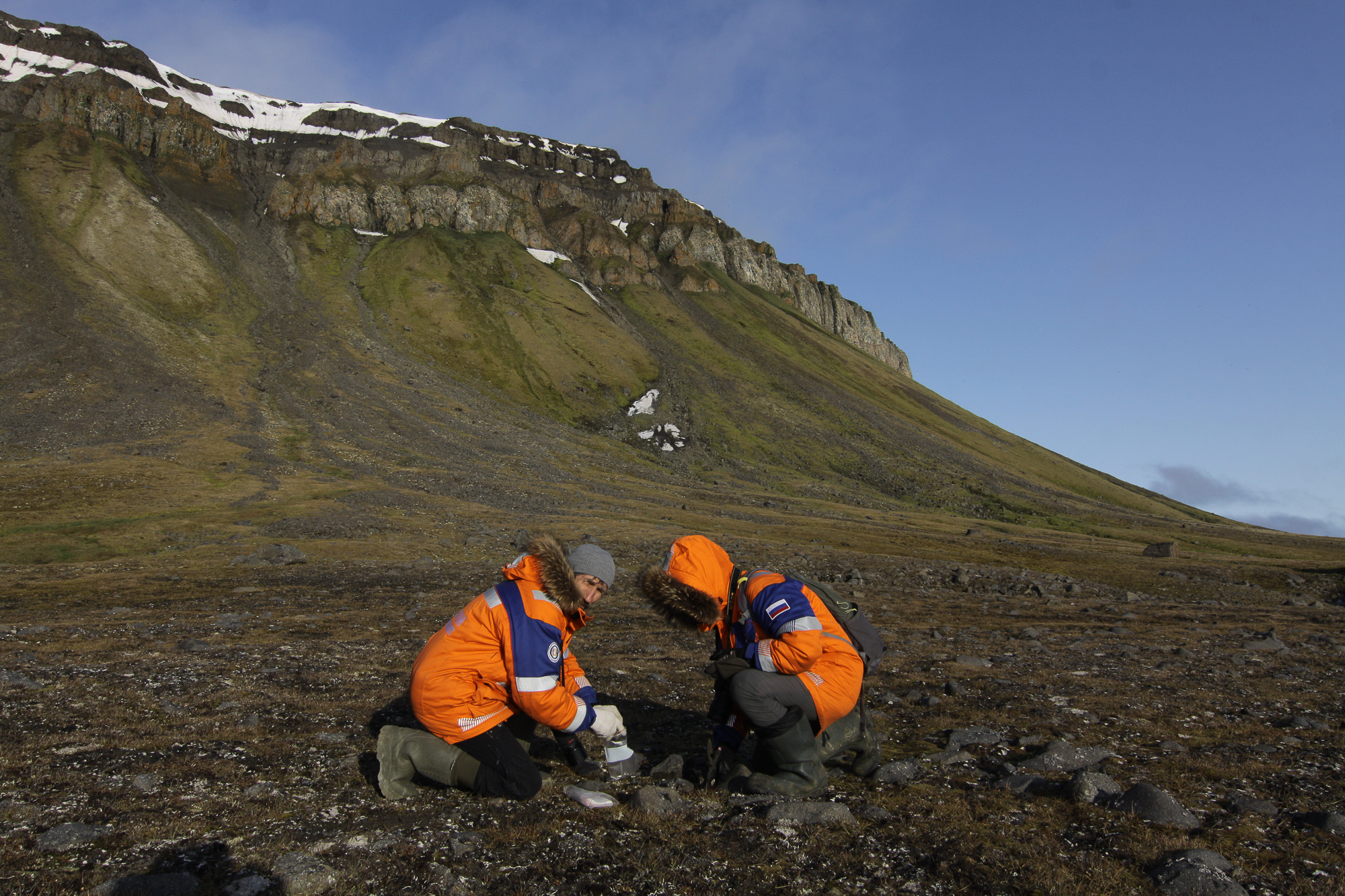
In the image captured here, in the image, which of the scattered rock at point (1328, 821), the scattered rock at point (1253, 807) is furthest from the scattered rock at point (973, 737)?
the scattered rock at point (1328, 821)

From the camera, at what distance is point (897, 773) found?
8164 mm

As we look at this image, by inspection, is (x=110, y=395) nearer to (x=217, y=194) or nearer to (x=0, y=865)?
(x=0, y=865)

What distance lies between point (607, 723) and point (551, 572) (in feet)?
6.47

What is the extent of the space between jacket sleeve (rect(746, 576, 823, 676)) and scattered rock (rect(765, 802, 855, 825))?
128 cm

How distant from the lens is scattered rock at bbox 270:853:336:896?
Answer: 534 cm

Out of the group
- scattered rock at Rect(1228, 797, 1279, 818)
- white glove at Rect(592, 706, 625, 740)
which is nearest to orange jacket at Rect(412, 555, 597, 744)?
white glove at Rect(592, 706, 625, 740)

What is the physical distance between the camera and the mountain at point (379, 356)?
5475 centimetres

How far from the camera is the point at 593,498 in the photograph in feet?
187

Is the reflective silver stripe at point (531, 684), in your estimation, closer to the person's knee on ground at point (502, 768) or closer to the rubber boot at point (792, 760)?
the person's knee on ground at point (502, 768)

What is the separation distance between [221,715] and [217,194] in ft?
572

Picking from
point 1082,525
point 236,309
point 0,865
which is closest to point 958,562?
point 0,865

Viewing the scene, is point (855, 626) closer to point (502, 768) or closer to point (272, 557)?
point (502, 768)

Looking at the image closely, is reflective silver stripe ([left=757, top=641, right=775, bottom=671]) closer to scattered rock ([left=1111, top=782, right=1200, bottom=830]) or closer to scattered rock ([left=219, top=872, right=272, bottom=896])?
scattered rock ([left=1111, top=782, right=1200, bottom=830])

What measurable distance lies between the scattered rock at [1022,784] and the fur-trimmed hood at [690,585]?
362 cm
